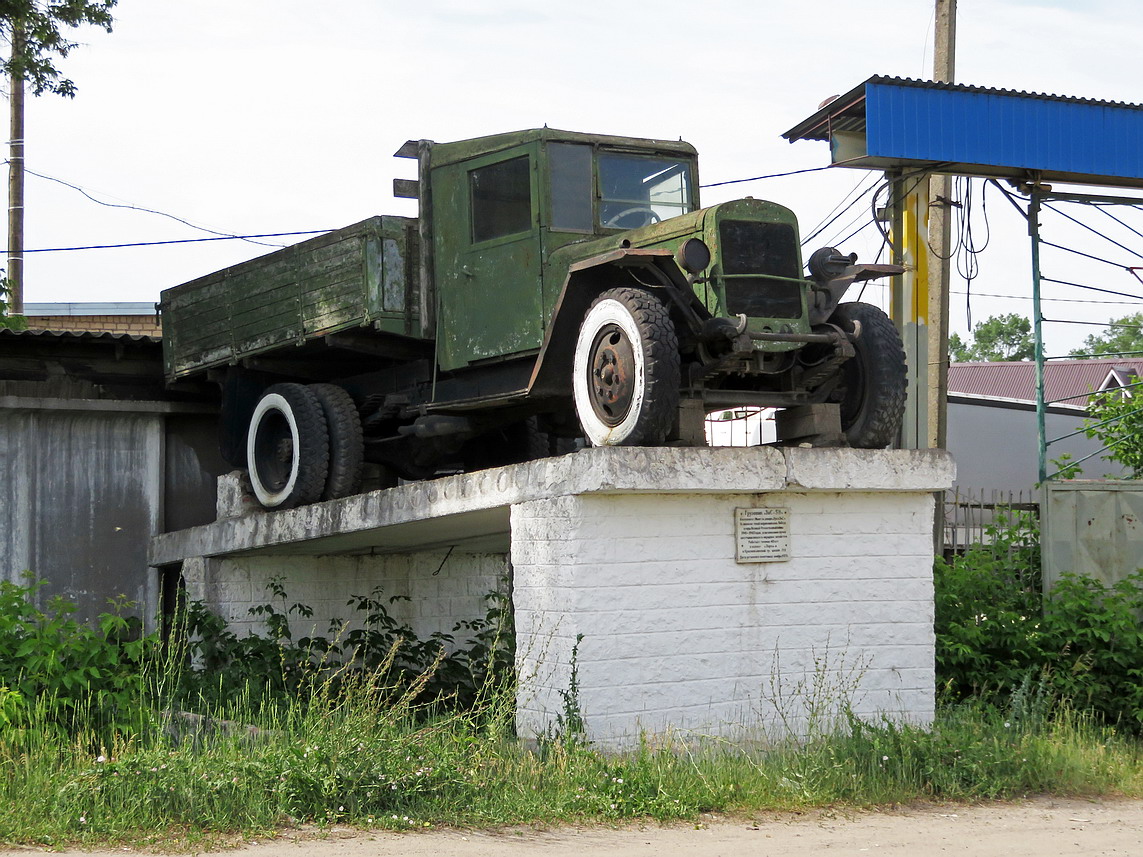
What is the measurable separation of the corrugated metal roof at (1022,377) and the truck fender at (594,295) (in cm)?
2850

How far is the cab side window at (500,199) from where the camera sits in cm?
885

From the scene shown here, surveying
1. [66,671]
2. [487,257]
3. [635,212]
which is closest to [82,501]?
[66,671]

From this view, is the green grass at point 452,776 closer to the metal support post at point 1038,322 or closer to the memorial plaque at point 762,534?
the memorial plaque at point 762,534

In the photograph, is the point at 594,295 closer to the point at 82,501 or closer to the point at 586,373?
the point at 586,373

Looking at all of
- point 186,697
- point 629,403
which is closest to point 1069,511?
point 629,403

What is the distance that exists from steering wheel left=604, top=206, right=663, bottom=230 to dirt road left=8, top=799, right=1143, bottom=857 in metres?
4.00

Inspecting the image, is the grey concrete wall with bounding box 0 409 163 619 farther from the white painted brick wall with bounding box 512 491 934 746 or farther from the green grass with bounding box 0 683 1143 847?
the white painted brick wall with bounding box 512 491 934 746

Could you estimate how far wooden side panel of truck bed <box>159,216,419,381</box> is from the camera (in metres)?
9.40

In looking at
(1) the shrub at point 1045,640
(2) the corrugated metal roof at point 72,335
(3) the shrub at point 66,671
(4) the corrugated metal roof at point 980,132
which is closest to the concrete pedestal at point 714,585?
(1) the shrub at point 1045,640

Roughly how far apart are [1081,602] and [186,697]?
246 inches

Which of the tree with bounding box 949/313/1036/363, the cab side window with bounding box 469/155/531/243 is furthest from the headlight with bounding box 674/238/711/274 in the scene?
the tree with bounding box 949/313/1036/363

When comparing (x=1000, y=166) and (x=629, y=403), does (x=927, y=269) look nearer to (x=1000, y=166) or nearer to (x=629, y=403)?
(x=1000, y=166)

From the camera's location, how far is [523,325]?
8.82m

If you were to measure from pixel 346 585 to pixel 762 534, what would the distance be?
4.60 metres
